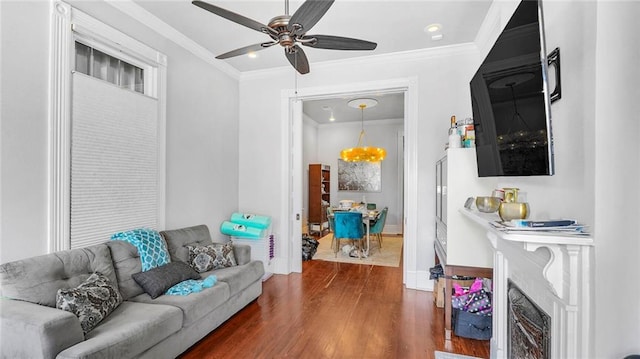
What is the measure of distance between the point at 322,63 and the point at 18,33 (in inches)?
119

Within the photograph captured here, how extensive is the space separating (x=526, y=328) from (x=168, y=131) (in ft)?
11.8

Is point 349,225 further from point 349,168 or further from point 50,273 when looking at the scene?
point 50,273

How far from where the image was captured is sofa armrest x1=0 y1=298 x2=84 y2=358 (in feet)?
5.02

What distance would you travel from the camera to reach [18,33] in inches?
80.7

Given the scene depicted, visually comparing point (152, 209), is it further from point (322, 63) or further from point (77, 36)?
point (322, 63)

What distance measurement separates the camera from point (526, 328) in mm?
1666

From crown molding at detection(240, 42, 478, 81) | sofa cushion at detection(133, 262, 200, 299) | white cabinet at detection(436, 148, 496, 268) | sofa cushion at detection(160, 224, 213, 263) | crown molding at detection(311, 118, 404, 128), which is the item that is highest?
crown molding at detection(240, 42, 478, 81)

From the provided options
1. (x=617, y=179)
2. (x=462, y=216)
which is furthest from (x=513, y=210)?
(x=462, y=216)

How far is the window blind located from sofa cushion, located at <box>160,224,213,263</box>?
0.24 metres

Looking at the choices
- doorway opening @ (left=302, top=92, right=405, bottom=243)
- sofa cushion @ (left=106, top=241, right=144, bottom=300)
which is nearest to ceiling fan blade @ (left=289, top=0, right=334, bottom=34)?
sofa cushion @ (left=106, top=241, right=144, bottom=300)

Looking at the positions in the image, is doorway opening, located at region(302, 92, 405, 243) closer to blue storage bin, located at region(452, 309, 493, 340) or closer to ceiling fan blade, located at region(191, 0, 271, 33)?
blue storage bin, located at region(452, 309, 493, 340)

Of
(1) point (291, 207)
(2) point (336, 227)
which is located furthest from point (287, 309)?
(2) point (336, 227)

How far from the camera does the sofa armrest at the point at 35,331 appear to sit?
153cm

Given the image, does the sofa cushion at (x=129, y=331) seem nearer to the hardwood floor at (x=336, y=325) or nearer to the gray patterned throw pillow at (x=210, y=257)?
the hardwood floor at (x=336, y=325)
